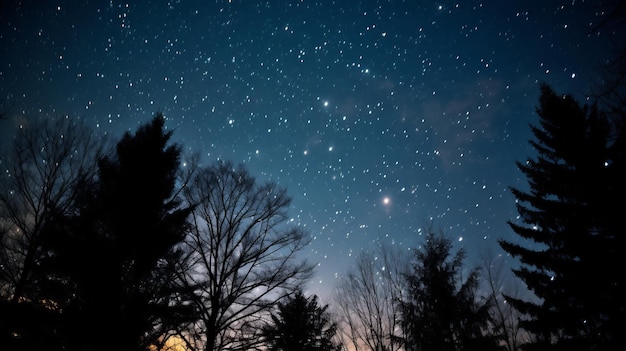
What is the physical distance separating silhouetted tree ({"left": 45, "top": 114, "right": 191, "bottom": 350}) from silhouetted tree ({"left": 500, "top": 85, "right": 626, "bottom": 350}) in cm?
1206

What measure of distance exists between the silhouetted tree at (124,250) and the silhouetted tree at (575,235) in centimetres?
1206

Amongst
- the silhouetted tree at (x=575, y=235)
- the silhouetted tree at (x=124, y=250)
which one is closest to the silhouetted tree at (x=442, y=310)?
the silhouetted tree at (x=575, y=235)

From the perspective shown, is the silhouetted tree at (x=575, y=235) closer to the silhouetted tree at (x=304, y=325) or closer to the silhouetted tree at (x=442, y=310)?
the silhouetted tree at (x=442, y=310)

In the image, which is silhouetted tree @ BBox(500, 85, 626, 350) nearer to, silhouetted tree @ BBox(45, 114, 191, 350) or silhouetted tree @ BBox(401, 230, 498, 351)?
silhouetted tree @ BBox(401, 230, 498, 351)

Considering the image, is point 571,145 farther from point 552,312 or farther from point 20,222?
point 20,222

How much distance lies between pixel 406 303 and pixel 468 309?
2.91 meters

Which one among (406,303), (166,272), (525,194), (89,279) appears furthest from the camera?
(406,303)

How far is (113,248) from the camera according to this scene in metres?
7.99

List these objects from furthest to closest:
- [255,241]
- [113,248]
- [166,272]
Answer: [255,241], [166,272], [113,248]

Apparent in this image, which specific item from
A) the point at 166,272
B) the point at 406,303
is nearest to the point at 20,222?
the point at 166,272

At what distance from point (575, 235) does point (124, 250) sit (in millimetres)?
14696

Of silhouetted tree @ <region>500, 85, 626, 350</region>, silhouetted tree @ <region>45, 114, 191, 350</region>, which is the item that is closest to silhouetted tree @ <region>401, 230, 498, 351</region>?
silhouetted tree @ <region>500, 85, 626, 350</region>

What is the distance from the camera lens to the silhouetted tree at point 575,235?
310 inches

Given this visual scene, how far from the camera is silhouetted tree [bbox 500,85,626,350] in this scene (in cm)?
787
